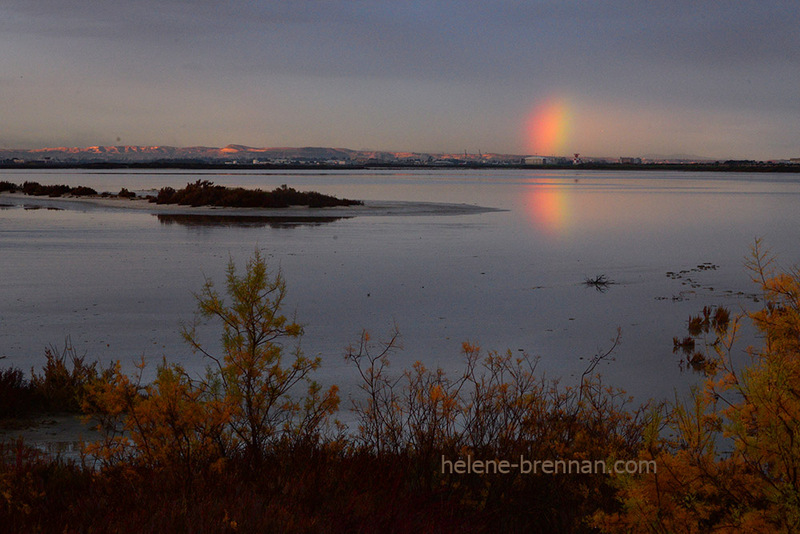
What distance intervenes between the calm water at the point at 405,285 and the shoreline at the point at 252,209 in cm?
503

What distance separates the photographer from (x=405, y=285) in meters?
15.4

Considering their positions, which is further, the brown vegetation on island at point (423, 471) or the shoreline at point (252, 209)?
the shoreline at point (252, 209)

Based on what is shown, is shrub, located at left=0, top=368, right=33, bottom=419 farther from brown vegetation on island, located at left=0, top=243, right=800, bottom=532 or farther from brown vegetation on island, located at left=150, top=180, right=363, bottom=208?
brown vegetation on island, located at left=150, top=180, right=363, bottom=208

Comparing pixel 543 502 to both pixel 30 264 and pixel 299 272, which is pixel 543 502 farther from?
pixel 30 264

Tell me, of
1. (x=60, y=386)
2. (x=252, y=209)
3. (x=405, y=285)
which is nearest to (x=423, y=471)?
(x=60, y=386)


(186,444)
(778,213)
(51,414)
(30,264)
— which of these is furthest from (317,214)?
(186,444)

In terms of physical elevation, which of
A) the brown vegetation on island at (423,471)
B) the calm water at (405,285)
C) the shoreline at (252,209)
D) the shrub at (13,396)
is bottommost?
the shoreline at (252,209)

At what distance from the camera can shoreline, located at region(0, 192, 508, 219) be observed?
35656mm

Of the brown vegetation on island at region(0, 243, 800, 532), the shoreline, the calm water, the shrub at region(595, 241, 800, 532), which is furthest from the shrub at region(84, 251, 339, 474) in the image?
the shoreline

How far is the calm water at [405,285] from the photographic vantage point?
32.9ft

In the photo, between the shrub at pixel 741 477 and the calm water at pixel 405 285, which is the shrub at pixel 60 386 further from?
the shrub at pixel 741 477

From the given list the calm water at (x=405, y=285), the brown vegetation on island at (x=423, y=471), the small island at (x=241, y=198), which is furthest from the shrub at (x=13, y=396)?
the small island at (x=241, y=198)

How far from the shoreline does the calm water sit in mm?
5030

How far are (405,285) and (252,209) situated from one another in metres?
23.2
